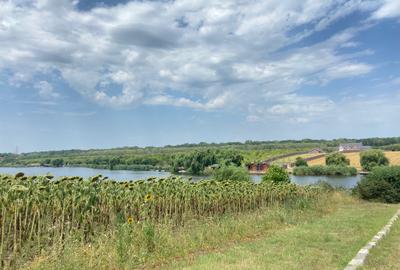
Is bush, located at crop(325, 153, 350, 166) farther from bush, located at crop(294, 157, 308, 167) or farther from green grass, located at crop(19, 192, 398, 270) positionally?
green grass, located at crop(19, 192, 398, 270)

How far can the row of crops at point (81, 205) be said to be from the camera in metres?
6.72

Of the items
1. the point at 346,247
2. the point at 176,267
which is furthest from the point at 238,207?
the point at 176,267

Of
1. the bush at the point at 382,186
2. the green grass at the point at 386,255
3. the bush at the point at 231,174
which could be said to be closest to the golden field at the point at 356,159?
the bush at the point at 382,186

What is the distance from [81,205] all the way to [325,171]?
6526 cm

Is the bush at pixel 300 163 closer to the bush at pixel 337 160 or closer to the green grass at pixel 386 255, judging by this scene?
the bush at pixel 337 160

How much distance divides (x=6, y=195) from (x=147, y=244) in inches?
92.9

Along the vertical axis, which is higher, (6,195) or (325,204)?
(6,195)

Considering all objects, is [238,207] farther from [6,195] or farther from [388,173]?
[388,173]

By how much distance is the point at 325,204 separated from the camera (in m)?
17.9

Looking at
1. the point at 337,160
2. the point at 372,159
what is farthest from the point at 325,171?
the point at 372,159

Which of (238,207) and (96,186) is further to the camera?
(238,207)

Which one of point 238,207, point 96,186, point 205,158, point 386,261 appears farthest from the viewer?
point 205,158

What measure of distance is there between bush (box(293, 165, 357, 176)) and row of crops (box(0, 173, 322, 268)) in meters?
57.7

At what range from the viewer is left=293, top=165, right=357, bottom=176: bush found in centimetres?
6694
